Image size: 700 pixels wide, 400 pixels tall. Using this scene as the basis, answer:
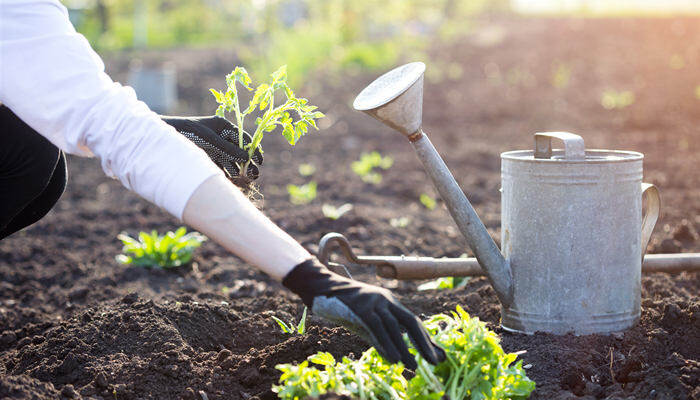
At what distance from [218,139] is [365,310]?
77 cm

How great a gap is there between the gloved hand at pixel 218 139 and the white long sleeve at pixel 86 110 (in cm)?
45

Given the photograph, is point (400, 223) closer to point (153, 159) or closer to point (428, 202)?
point (428, 202)

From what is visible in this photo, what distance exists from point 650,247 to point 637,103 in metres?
4.91

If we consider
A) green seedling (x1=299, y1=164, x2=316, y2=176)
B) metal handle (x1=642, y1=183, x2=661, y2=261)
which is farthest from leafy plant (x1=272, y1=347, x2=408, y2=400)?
green seedling (x1=299, y1=164, x2=316, y2=176)

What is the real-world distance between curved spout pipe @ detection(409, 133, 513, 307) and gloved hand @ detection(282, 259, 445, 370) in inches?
25.0

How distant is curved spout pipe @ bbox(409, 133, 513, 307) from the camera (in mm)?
2197

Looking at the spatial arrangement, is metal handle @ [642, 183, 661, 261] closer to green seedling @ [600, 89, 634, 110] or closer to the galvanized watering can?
the galvanized watering can

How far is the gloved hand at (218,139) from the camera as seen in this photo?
2.12 m

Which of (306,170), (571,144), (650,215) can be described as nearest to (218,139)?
(571,144)

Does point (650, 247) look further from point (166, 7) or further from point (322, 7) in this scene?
point (166, 7)

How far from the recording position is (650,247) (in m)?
3.62

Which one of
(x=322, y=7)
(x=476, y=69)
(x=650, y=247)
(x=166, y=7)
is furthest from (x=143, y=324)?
(x=166, y=7)

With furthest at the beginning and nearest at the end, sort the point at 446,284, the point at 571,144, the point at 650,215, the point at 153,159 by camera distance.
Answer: the point at 446,284, the point at 650,215, the point at 571,144, the point at 153,159

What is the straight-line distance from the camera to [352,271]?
362 cm
